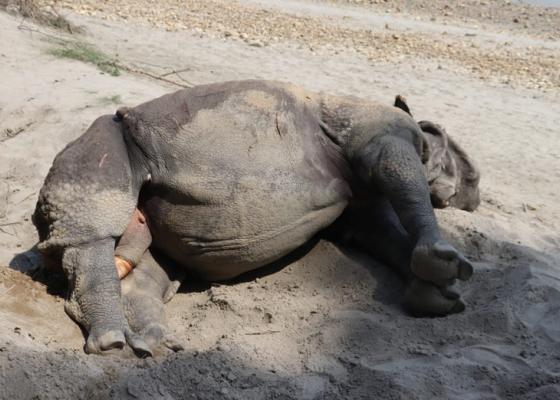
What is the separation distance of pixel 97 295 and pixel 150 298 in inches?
13.6

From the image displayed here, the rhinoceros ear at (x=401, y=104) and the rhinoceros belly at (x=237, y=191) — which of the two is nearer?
the rhinoceros belly at (x=237, y=191)

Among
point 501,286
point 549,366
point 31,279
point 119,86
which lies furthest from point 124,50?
point 549,366

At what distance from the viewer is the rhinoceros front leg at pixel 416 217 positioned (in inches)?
150

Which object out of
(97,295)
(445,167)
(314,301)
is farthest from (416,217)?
(97,295)

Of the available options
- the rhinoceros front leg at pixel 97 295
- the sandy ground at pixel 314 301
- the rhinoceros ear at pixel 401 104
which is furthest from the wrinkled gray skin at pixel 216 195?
the rhinoceros ear at pixel 401 104

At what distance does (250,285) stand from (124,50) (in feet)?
21.5

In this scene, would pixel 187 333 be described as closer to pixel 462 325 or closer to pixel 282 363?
pixel 282 363

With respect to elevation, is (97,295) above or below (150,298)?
above

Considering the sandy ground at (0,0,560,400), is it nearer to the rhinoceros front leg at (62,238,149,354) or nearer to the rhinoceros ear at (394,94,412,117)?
the rhinoceros front leg at (62,238,149,354)

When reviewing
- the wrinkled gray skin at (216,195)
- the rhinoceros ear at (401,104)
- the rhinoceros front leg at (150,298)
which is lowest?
the rhinoceros front leg at (150,298)

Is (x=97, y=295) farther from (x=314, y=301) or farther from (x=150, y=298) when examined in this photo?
(x=314, y=301)

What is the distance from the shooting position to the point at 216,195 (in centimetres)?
398

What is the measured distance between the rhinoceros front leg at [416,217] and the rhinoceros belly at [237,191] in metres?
0.27

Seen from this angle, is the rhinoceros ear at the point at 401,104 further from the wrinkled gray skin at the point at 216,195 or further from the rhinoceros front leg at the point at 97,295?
the rhinoceros front leg at the point at 97,295
